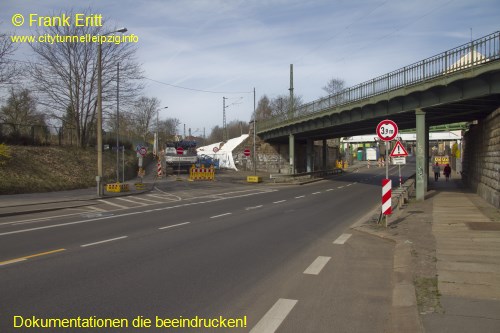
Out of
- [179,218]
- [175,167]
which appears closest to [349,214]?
[179,218]

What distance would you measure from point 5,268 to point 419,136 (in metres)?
20.0

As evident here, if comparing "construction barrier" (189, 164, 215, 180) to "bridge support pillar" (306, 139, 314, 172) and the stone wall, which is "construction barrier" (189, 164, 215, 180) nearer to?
"bridge support pillar" (306, 139, 314, 172)

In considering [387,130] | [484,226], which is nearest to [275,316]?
[484,226]

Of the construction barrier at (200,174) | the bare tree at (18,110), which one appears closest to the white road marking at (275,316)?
the construction barrier at (200,174)

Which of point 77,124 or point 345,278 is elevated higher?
point 77,124

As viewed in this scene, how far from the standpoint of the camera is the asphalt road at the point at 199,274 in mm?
5223

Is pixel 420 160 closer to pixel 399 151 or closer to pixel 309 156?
pixel 399 151

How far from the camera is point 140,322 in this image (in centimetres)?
494

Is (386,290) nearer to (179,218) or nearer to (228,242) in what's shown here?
(228,242)

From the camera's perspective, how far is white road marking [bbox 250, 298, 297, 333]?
4.78 metres

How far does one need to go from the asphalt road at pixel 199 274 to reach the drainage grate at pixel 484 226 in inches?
117

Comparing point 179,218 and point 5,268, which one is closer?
point 5,268

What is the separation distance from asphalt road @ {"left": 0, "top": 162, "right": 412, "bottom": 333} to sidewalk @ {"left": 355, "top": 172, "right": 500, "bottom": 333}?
1.05 feet

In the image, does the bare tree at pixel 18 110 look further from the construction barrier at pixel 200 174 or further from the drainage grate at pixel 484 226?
the drainage grate at pixel 484 226
